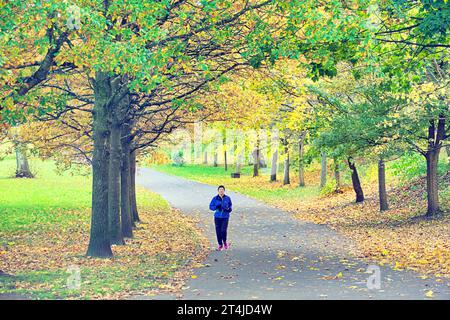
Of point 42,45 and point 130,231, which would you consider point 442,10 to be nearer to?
point 42,45

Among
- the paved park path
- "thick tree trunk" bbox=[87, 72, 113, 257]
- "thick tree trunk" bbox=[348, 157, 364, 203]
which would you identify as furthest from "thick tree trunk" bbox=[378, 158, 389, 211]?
"thick tree trunk" bbox=[87, 72, 113, 257]

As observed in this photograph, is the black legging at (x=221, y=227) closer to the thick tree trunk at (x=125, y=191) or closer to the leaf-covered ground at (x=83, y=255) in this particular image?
the leaf-covered ground at (x=83, y=255)

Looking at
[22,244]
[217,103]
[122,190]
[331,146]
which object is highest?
[217,103]

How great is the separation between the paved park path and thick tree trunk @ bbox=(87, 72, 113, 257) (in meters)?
2.61

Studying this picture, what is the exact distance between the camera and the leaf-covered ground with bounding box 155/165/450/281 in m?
14.8

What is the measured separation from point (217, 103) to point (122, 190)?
4001mm

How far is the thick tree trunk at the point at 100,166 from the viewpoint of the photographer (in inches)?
605

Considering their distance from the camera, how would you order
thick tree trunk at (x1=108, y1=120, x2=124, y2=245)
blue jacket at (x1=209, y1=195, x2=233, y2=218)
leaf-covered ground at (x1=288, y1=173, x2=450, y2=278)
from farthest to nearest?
thick tree trunk at (x1=108, y1=120, x2=124, y2=245)
blue jacket at (x1=209, y1=195, x2=233, y2=218)
leaf-covered ground at (x1=288, y1=173, x2=450, y2=278)

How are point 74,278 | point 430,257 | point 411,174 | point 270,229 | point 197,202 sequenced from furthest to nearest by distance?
point 197,202
point 411,174
point 270,229
point 430,257
point 74,278

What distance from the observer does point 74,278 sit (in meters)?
12.6

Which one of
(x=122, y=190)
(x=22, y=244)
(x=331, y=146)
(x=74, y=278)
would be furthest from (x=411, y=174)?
(x=74, y=278)

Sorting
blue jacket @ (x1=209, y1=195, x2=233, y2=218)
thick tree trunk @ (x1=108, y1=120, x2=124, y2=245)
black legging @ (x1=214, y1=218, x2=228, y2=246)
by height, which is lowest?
black legging @ (x1=214, y1=218, x2=228, y2=246)

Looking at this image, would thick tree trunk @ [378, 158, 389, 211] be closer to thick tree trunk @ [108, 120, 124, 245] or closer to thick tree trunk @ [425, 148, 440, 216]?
thick tree trunk @ [425, 148, 440, 216]

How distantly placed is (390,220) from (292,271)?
10933mm
